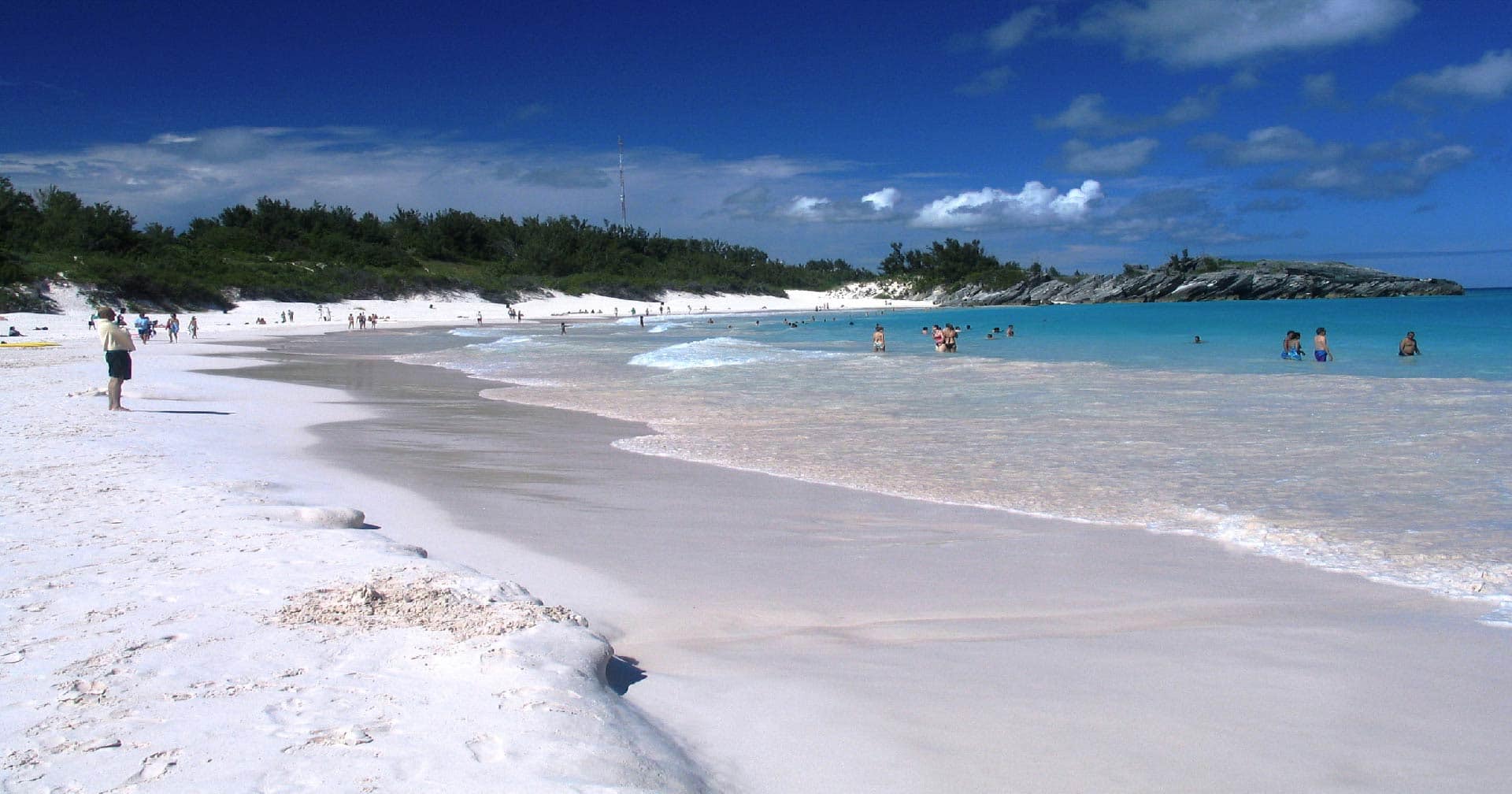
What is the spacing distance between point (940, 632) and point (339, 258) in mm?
82886

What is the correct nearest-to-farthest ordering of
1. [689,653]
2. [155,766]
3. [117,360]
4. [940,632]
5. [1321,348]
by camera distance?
1. [155,766]
2. [689,653]
3. [940,632]
4. [117,360]
5. [1321,348]

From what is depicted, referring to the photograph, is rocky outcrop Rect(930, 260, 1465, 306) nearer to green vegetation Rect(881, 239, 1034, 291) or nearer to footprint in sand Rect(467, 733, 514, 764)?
green vegetation Rect(881, 239, 1034, 291)

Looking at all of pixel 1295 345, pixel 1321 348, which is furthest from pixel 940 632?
pixel 1295 345

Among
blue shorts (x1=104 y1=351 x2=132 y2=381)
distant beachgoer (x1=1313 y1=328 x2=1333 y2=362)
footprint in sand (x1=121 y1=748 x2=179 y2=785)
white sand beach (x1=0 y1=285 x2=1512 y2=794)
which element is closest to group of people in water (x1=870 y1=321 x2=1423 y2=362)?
distant beachgoer (x1=1313 y1=328 x2=1333 y2=362)

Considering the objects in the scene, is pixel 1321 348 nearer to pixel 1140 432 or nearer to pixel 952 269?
pixel 1140 432

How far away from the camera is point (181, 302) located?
54.7 metres

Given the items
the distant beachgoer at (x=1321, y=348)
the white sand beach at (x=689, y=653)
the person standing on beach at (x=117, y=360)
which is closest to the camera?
the white sand beach at (x=689, y=653)

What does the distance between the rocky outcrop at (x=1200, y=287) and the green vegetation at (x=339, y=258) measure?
24605 mm

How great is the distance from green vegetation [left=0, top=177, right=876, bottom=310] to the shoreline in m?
48.7

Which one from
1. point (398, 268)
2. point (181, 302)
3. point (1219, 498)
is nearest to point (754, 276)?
point (398, 268)

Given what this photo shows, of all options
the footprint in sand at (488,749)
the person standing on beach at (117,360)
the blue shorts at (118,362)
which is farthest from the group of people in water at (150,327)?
the footprint in sand at (488,749)

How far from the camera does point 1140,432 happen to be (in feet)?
39.6

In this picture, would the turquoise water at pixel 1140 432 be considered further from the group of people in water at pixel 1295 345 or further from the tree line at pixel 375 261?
the tree line at pixel 375 261

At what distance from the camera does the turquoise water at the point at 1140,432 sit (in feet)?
23.2
